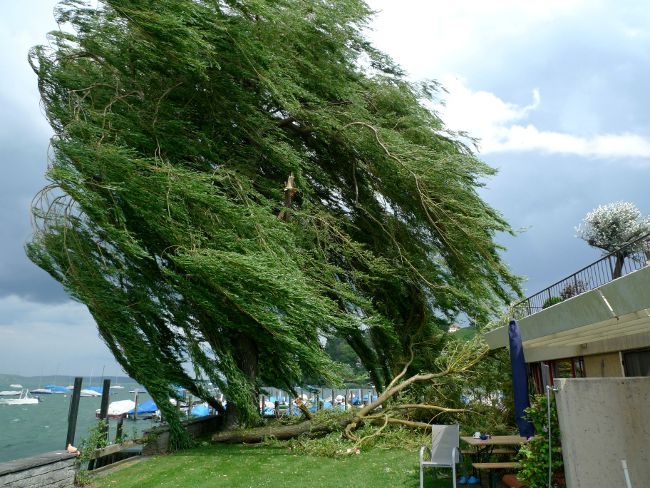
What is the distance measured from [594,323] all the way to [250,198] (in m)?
9.77

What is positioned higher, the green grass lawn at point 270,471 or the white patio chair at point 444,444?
the white patio chair at point 444,444

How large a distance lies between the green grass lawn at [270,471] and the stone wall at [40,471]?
102 centimetres

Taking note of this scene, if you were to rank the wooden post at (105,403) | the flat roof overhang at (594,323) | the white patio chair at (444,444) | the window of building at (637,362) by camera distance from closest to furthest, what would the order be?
1. the flat roof overhang at (594,323)
2. the window of building at (637,362)
3. the white patio chair at (444,444)
4. the wooden post at (105,403)

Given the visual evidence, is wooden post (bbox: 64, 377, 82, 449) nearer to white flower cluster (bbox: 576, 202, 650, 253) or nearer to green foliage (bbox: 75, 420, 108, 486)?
green foliage (bbox: 75, 420, 108, 486)

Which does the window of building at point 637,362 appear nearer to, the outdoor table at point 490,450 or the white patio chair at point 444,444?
the outdoor table at point 490,450

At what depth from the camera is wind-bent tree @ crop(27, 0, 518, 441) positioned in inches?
463

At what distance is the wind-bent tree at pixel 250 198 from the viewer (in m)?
11.8

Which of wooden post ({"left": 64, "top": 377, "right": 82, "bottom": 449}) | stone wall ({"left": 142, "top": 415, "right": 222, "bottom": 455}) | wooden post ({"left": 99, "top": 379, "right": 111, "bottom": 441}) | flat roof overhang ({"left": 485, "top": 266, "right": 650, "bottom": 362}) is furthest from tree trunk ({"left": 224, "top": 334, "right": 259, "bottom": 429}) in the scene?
flat roof overhang ({"left": 485, "top": 266, "right": 650, "bottom": 362})

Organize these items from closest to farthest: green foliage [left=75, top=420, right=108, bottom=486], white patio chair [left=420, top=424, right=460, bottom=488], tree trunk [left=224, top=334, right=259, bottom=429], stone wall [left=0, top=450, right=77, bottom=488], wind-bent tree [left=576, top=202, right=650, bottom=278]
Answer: stone wall [left=0, top=450, right=77, bottom=488] → white patio chair [left=420, top=424, right=460, bottom=488] → green foliage [left=75, top=420, right=108, bottom=486] → tree trunk [left=224, top=334, right=259, bottom=429] → wind-bent tree [left=576, top=202, right=650, bottom=278]

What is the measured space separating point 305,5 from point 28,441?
31.7 meters

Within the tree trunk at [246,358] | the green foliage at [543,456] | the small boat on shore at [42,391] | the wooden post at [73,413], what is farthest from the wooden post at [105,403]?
the small boat on shore at [42,391]

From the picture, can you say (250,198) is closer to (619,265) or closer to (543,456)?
(619,265)

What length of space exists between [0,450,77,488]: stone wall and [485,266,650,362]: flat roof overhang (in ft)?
24.6

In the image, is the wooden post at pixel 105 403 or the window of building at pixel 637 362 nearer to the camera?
the window of building at pixel 637 362
